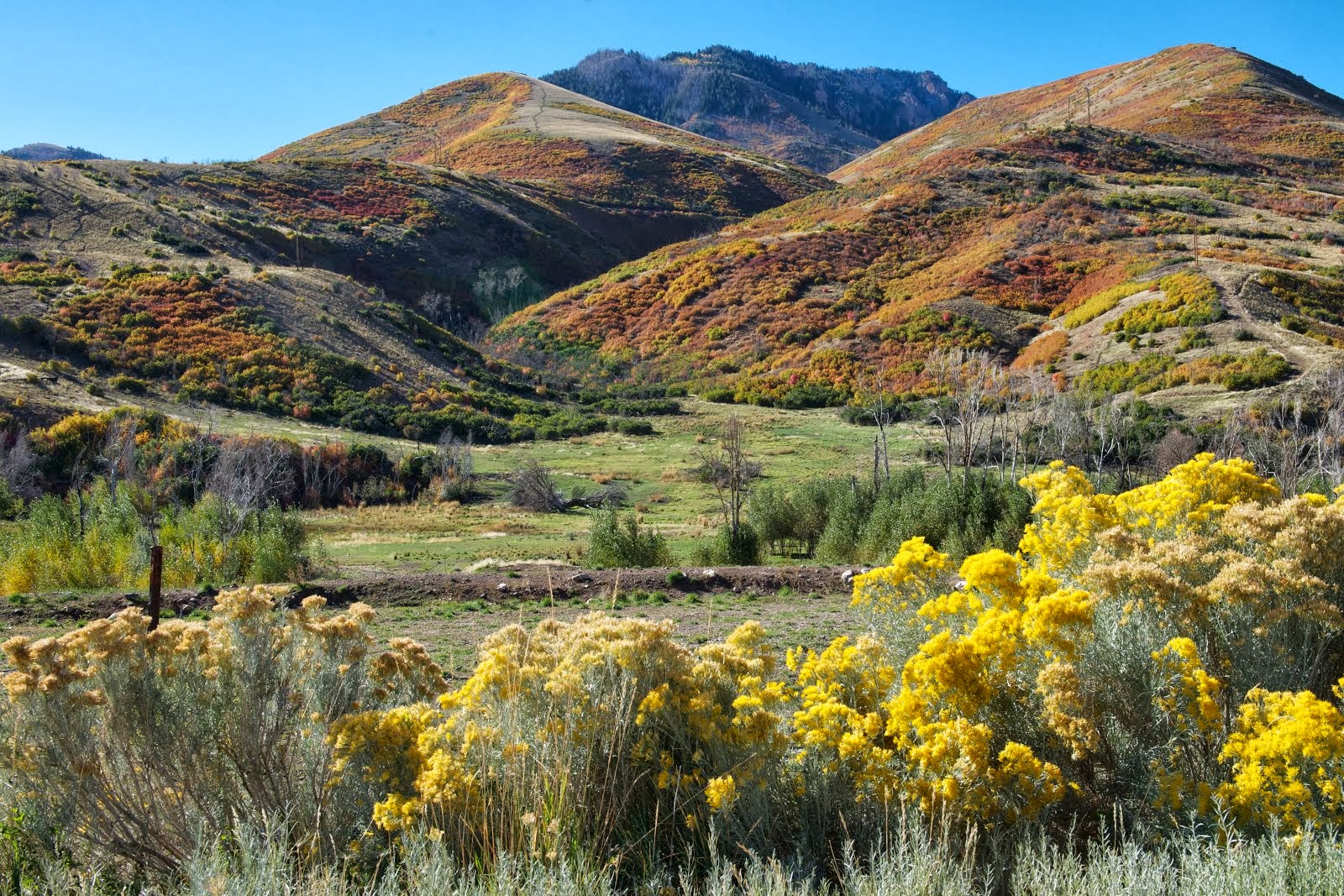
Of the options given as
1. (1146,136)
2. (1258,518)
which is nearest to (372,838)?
(1258,518)

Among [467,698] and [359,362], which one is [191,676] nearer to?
[467,698]

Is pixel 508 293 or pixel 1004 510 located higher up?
pixel 508 293

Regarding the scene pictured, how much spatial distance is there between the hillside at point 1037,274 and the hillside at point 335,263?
9.03 m

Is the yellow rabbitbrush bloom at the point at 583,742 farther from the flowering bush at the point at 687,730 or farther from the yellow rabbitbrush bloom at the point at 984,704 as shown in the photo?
the yellow rabbitbrush bloom at the point at 984,704

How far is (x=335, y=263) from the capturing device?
188 ft

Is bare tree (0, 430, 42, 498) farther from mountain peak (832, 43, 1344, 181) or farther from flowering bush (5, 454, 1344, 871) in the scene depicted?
mountain peak (832, 43, 1344, 181)

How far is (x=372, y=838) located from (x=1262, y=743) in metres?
3.48

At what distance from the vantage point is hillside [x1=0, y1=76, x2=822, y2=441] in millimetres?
34344

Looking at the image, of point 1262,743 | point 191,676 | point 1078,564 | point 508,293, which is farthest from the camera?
point 508,293

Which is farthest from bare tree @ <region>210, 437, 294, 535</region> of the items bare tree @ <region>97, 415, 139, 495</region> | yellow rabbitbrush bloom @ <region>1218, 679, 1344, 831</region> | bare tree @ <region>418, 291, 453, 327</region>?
bare tree @ <region>418, 291, 453, 327</region>

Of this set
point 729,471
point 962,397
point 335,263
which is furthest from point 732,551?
point 335,263

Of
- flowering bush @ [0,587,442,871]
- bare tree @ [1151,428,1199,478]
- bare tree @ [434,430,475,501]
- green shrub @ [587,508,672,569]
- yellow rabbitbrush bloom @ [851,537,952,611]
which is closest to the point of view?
flowering bush @ [0,587,442,871]

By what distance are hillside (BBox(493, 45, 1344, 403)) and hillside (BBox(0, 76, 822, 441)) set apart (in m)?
9.03

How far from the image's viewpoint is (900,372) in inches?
1547
